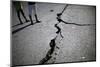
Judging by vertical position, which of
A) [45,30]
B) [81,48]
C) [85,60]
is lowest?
[85,60]

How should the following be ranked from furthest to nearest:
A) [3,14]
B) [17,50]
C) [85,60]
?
[85,60] < [17,50] < [3,14]

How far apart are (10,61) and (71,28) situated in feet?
3.37

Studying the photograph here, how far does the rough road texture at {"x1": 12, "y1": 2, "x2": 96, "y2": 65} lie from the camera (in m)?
1.82

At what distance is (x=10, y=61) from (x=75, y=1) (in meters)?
1.31

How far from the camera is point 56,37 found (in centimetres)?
193

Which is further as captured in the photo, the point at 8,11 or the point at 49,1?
the point at 49,1

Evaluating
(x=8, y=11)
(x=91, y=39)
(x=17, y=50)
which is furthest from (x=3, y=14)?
(x=91, y=39)

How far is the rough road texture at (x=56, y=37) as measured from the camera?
1.82 metres

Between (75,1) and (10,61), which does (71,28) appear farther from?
(10,61)

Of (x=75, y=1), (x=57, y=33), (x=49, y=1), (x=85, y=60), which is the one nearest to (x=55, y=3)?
(x=49, y=1)

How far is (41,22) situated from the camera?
1.88 m

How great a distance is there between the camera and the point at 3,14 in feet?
5.36

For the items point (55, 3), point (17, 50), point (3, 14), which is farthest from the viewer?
point (55, 3)

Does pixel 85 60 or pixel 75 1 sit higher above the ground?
pixel 75 1
